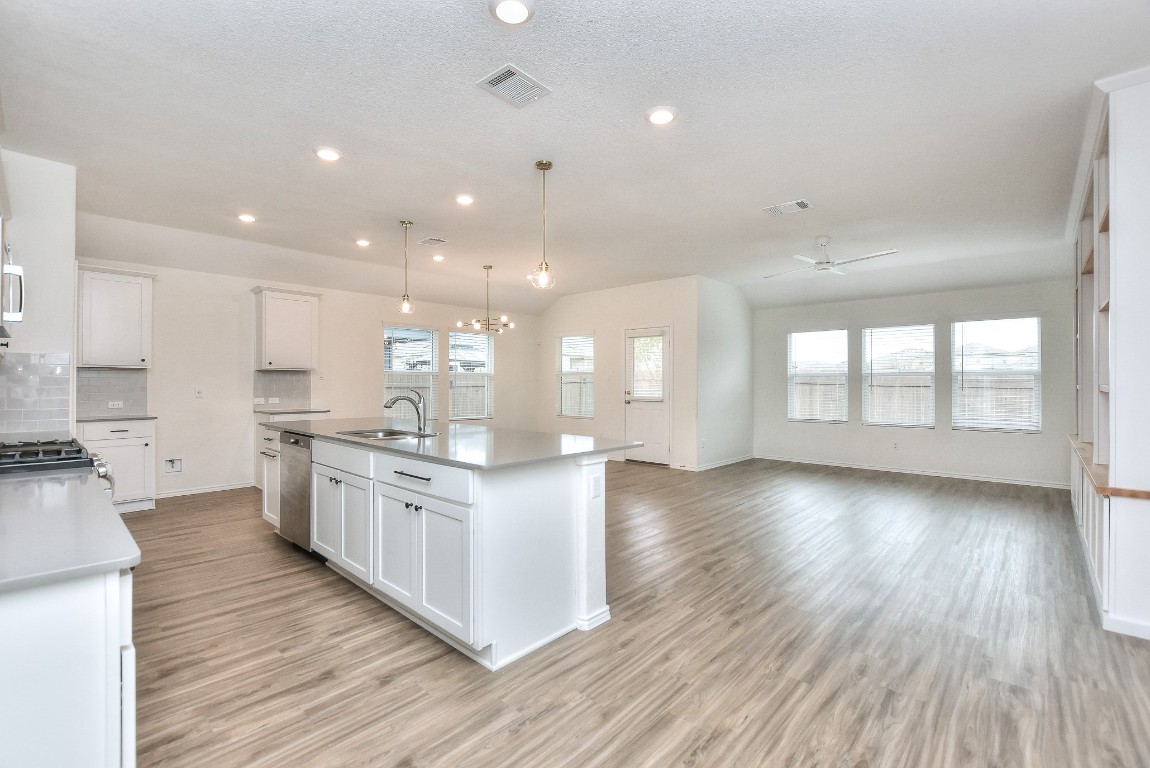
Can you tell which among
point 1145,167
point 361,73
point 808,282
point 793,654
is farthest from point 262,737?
point 808,282

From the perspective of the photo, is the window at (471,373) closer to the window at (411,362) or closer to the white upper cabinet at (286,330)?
the window at (411,362)

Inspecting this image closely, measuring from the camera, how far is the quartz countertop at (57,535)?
3.41 feet

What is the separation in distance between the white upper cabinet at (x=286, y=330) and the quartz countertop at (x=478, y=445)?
266cm

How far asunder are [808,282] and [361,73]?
21.3 ft

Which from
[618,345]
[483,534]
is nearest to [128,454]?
[483,534]

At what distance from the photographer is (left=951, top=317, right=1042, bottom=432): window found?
654cm

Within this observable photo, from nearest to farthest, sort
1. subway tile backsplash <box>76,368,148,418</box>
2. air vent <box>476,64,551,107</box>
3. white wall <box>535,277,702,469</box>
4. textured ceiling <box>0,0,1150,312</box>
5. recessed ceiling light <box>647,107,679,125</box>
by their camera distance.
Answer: textured ceiling <box>0,0,1150,312</box> → air vent <box>476,64,551,107</box> → recessed ceiling light <box>647,107,679,125</box> → subway tile backsplash <box>76,368,148,418</box> → white wall <box>535,277,702,469</box>

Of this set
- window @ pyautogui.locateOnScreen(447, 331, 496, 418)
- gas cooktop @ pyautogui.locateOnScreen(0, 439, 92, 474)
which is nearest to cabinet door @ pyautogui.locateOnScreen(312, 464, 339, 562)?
gas cooktop @ pyautogui.locateOnScreen(0, 439, 92, 474)

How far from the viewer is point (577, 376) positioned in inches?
357

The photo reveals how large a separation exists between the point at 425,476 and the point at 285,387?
4900 mm

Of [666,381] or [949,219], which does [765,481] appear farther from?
[949,219]

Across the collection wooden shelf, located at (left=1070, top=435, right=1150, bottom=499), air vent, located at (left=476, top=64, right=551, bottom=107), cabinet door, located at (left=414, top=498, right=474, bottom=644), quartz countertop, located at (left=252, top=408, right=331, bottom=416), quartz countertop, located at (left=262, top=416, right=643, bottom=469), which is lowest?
cabinet door, located at (left=414, top=498, right=474, bottom=644)

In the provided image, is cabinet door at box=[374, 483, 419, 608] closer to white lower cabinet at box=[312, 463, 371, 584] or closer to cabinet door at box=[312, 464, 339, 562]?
white lower cabinet at box=[312, 463, 371, 584]

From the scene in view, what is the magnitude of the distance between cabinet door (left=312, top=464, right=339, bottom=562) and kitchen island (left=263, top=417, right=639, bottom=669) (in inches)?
5.5
